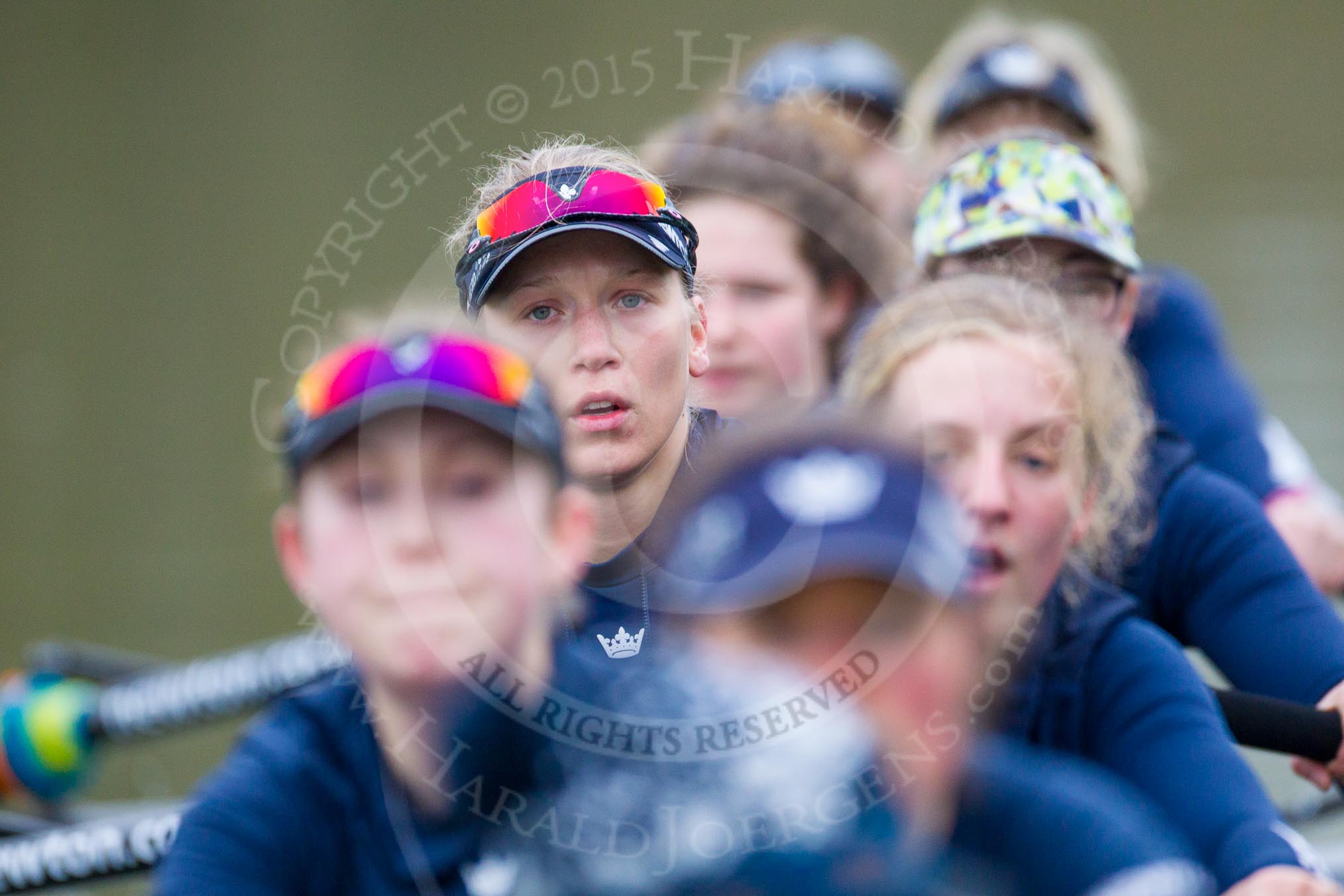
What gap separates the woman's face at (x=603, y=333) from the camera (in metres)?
0.73

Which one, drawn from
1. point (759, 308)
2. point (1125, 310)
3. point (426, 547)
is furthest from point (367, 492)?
point (1125, 310)

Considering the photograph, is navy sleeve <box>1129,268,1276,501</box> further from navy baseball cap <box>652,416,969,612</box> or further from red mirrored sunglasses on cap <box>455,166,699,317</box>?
navy baseball cap <box>652,416,969,612</box>

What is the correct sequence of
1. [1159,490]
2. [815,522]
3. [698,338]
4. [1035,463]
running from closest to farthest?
[815,522], [698,338], [1035,463], [1159,490]

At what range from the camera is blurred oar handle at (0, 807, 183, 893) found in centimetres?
129

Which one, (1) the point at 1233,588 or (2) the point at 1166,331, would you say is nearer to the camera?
(1) the point at 1233,588

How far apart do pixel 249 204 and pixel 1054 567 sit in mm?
4053

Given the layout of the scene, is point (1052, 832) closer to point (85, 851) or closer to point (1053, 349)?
point (1053, 349)

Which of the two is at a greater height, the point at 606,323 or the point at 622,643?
the point at 606,323

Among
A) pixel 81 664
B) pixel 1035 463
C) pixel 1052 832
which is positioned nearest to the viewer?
pixel 1052 832

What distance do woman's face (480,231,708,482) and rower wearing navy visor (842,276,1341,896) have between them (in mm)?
156

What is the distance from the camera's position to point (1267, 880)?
0.84 m

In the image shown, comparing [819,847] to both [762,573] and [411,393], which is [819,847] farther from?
[411,393]

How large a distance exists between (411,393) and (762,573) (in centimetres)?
16

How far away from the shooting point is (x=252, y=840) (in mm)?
720
